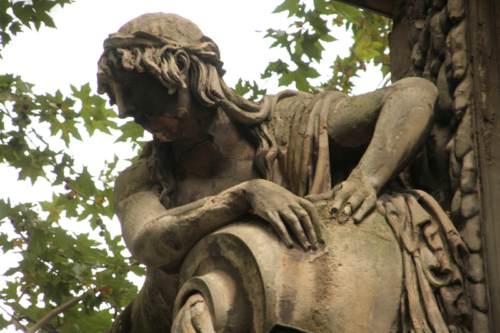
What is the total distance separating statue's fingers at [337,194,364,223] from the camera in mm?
2816

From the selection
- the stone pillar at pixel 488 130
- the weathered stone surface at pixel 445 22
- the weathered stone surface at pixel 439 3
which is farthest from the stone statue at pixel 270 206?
the weathered stone surface at pixel 439 3

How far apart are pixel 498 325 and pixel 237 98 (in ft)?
5.59

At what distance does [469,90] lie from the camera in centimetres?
316

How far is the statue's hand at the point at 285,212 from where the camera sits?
2.70m

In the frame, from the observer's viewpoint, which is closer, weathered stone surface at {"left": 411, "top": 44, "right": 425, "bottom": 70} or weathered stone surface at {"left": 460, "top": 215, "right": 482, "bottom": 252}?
weathered stone surface at {"left": 460, "top": 215, "right": 482, "bottom": 252}

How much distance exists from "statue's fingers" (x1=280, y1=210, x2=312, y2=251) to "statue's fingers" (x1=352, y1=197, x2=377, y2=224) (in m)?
0.26

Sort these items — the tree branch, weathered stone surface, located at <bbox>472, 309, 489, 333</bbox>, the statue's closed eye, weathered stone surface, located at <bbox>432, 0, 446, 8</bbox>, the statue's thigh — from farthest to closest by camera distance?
the tree branch → weathered stone surface, located at <bbox>432, 0, 446, 8</bbox> → the statue's closed eye → weathered stone surface, located at <bbox>472, 309, 489, 333</bbox> → the statue's thigh

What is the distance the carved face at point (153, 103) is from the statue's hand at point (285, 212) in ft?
2.48

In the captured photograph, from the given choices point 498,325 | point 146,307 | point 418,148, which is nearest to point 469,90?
point 418,148

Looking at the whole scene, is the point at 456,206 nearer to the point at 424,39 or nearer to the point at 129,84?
the point at 424,39

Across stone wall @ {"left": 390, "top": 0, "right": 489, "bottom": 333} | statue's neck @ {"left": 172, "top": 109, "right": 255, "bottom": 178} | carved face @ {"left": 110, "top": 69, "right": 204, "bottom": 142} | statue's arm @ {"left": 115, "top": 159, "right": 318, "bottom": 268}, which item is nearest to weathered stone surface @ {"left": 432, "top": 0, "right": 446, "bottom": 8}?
stone wall @ {"left": 390, "top": 0, "right": 489, "bottom": 333}

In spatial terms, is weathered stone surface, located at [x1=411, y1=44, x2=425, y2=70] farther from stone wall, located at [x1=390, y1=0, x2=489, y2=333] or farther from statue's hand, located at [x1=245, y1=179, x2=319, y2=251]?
statue's hand, located at [x1=245, y1=179, x2=319, y2=251]

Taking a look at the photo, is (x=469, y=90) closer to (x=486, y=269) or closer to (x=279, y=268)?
(x=486, y=269)

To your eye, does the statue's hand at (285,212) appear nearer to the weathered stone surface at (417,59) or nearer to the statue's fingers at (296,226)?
the statue's fingers at (296,226)
